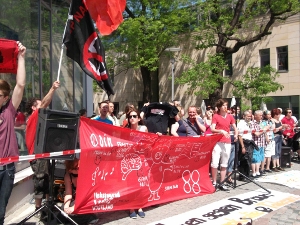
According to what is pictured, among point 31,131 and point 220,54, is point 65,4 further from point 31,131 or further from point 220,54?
point 220,54

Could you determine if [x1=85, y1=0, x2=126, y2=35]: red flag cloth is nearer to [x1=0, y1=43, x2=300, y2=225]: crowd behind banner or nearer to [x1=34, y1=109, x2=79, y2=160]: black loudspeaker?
[x1=0, y1=43, x2=300, y2=225]: crowd behind banner

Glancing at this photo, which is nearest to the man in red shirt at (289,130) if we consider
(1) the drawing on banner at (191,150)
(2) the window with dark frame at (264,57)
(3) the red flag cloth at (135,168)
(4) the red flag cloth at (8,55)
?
(3) the red flag cloth at (135,168)

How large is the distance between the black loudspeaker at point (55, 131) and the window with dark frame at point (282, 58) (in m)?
24.6

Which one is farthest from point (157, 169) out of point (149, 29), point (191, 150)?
point (149, 29)

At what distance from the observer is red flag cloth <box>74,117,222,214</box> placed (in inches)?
210

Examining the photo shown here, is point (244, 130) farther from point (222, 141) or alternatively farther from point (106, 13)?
point (106, 13)

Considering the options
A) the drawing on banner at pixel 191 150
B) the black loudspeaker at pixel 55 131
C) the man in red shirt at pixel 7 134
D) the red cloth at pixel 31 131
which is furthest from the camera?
the drawing on banner at pixel 191 150

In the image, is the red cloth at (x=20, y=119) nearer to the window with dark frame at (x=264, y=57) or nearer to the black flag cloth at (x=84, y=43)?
the black flag cloth at (x=84, y=43)

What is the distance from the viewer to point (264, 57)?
28.1 meters

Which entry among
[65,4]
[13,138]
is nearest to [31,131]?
[13,138]

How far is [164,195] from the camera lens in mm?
6594

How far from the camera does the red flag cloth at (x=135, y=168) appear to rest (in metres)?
5.34

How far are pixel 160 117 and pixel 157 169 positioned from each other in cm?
144

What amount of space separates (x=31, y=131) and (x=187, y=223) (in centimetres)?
277
